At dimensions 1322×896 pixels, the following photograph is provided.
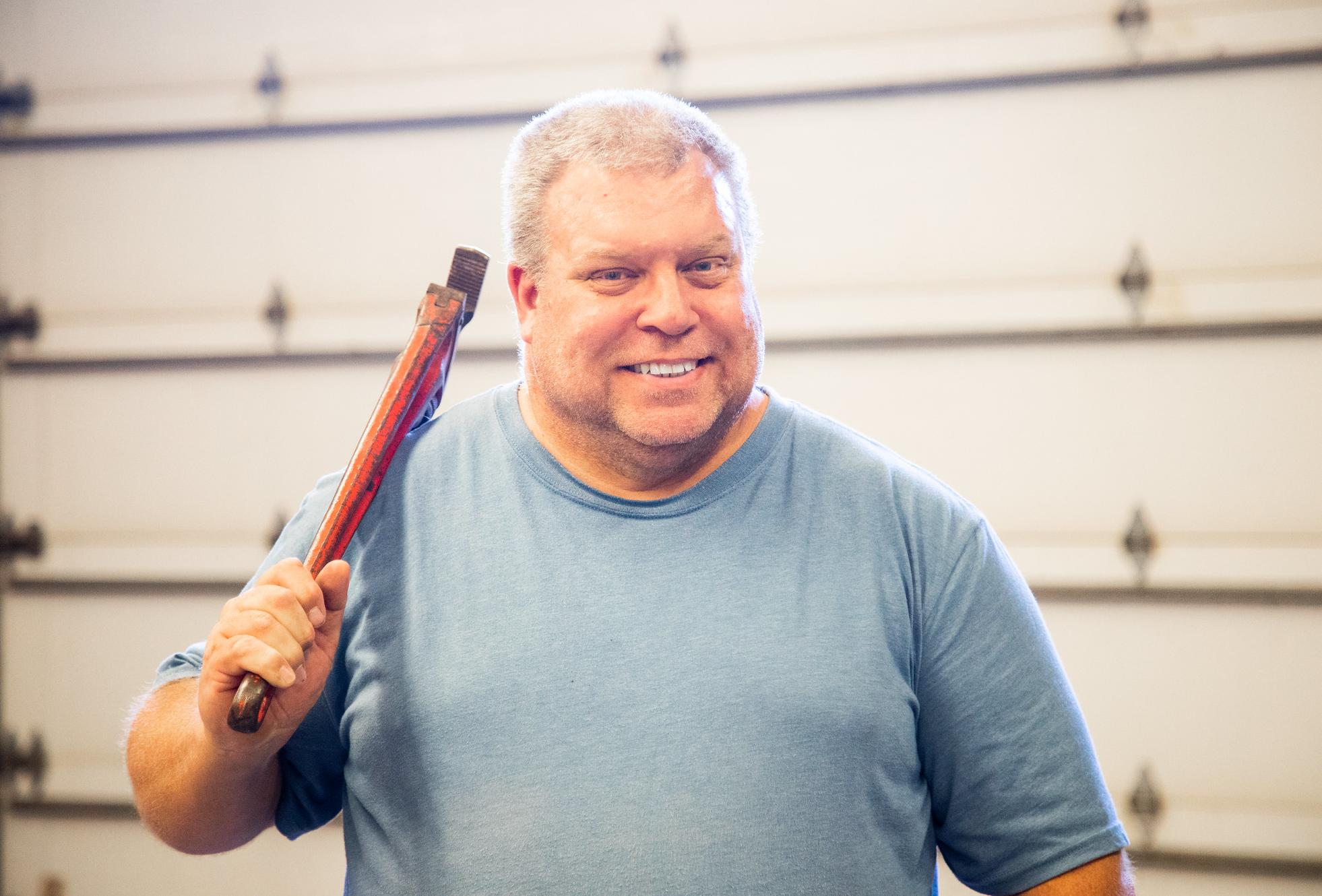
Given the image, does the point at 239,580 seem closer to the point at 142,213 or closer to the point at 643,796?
the point at 142,213

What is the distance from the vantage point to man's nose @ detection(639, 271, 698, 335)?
54.4 inches

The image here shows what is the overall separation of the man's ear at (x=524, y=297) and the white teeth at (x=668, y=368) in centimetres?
21

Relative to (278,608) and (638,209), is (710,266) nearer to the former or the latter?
(638,209)

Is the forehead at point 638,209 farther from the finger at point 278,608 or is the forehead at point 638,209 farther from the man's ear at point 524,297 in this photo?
the finger at point 278,608

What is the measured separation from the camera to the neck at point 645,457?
1440 millimetres

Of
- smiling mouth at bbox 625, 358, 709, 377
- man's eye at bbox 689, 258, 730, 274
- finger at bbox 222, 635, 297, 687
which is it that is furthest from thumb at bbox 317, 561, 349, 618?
man's eye at bbox 689, 258, 730, 274

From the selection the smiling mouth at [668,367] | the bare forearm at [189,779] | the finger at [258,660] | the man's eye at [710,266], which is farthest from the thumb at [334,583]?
the man's eye at [710,266]

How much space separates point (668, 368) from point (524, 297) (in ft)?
0.92

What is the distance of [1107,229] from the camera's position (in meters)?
2.77

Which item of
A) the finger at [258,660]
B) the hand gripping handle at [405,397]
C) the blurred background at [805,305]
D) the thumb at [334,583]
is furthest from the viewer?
the blurred background at [805,305]

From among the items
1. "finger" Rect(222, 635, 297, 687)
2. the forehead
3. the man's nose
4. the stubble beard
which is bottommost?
"finger" Rect(222, 635, 297, 687)

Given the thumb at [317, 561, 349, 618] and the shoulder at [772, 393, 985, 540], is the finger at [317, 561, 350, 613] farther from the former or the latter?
the shoulder at [772, 393, 985, 540]

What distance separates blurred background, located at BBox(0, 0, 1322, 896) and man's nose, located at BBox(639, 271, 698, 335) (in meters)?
1.54

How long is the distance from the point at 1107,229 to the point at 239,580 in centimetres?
268
